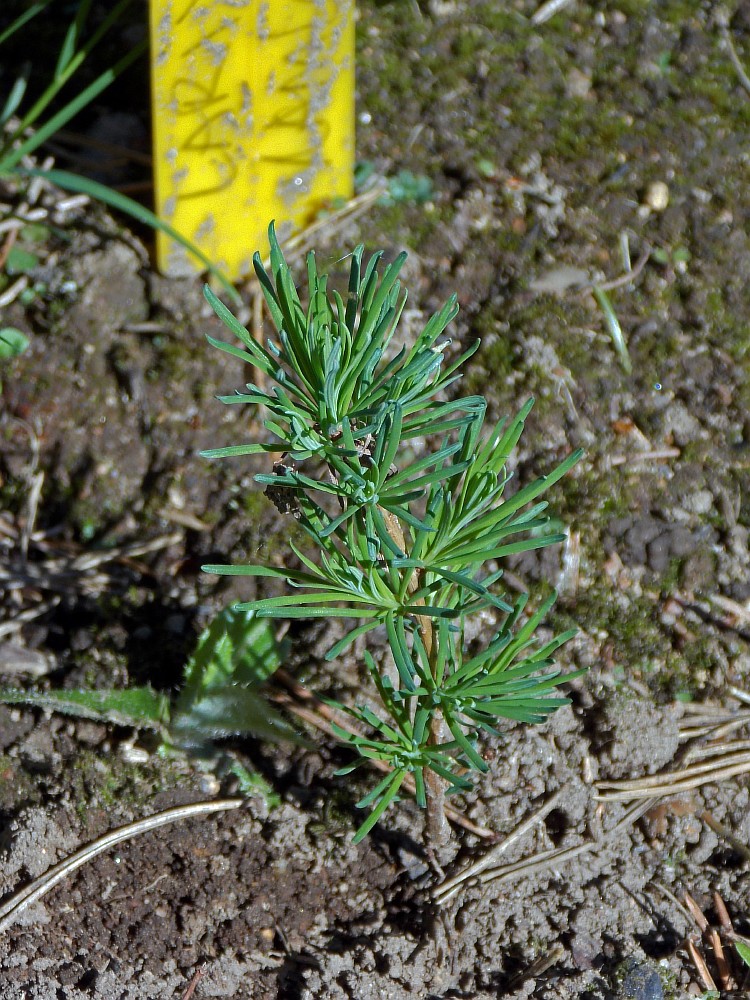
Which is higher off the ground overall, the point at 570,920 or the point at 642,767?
the point at 642,767

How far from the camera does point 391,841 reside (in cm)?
182

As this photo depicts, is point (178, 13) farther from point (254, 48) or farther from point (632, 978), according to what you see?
point (632, 978)

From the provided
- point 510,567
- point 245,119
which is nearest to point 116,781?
point 510,567

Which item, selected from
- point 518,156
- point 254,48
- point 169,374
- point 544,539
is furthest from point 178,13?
point 544,539

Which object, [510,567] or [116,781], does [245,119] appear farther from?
[116,781]

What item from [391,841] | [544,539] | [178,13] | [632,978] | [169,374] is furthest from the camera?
[169,374]

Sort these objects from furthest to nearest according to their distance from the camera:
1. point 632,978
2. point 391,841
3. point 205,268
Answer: point 205,268 → point 391,841 → point 632,978

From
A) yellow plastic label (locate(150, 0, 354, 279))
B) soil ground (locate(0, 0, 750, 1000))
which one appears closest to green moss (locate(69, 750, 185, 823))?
soil ground (locate(0, 0, 750, 1000))

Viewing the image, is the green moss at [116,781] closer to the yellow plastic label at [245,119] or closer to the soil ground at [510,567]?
the soil ground at [510,567]

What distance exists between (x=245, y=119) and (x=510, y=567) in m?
1.21

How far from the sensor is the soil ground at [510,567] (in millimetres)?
1749

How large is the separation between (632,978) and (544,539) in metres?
0.91

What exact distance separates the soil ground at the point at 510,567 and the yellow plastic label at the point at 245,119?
13cm

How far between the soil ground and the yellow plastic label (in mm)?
135
